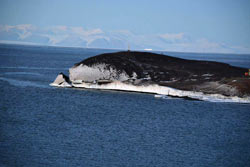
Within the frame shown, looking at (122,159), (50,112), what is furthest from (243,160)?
(50,112)

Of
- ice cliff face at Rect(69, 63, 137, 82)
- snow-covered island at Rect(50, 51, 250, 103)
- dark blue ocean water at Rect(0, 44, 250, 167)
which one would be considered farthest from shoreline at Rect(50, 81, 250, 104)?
dark blue ocean water at Rect(0, 44, 250, 167)

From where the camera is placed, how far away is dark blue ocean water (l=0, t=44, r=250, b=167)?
1191 inches

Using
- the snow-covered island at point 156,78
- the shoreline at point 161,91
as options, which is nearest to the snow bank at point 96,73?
the snow-covered island at point 156,78

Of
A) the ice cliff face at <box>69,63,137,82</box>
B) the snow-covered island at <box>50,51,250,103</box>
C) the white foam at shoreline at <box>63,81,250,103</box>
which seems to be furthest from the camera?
the ice cliff face at <box>69,63,137,82</box>

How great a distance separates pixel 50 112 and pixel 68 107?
3.98 m

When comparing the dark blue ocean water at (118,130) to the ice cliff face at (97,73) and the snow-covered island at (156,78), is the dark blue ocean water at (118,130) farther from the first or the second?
the ice cliff face at (97,73)

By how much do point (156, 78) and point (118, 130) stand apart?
27.8m

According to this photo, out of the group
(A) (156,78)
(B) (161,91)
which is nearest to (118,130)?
(B) (161,91)

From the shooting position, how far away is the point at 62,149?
104 feet

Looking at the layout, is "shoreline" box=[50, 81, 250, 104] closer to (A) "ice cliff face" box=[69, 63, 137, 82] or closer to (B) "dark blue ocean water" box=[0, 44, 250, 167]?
(A) "ice cliff face" box=[69, 63, 137, 82]

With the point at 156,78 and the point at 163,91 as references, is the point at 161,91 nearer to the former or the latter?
the point at 163,91

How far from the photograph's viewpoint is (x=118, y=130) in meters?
38.8

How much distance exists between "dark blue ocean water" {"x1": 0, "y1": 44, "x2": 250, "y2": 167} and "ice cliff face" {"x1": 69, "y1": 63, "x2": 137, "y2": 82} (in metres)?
4.29

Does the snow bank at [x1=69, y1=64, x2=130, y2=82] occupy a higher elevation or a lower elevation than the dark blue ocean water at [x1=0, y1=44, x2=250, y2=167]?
higher
